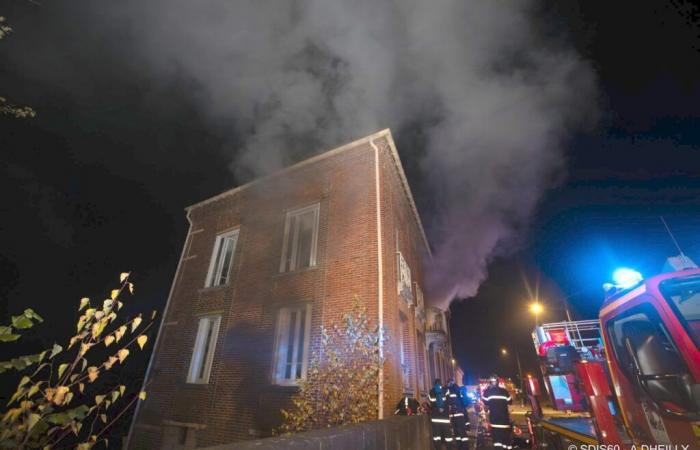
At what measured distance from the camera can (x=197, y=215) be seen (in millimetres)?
13047

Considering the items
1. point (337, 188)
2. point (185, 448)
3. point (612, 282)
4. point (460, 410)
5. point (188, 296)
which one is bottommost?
point (185, 448)

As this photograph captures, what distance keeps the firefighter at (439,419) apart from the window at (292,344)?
3312 mm

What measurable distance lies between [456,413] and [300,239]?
657 cm

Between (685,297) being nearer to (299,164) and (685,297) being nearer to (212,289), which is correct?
(299,164)

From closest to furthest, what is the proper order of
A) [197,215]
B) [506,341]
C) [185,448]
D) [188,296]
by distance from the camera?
1. [185,448]
2. [188,296]
3. [197,215]
4. [506,341]

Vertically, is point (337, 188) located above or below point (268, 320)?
above

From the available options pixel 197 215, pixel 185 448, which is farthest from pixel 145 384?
pixel 197 215

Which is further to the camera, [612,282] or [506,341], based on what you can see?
[506,341]

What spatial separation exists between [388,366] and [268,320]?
3.73m

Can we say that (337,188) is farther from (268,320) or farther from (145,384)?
(145,384)

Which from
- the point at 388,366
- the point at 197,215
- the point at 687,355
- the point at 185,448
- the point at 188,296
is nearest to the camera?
the point at 687,355

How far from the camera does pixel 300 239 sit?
9.96 meters

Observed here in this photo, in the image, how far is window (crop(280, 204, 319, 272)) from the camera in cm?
941

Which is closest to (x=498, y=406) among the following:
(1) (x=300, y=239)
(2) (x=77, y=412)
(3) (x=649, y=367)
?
(3) (x=649, y=367)
